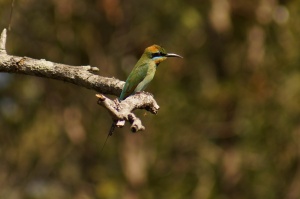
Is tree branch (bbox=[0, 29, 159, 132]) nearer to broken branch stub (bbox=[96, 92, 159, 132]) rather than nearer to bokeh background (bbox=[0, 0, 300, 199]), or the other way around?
broken branch stub (bbox=[96, 92, 159, 132])

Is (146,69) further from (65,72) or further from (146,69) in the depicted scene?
(65,72)

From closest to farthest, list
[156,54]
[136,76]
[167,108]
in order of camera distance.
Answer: [136,76] → [156,54] → [167,108]

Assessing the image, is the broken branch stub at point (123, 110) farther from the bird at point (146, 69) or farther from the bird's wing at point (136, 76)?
the bird at point (146, 69)

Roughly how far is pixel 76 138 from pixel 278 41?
15.0ft

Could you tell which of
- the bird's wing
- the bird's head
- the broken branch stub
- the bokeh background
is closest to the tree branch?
the broken branch stub

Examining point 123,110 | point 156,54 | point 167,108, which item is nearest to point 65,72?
point 123,110

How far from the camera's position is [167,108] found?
46.7 feet

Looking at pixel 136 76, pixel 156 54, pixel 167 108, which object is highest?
pixel 167 108

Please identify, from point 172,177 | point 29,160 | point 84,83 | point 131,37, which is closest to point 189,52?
point 131,37

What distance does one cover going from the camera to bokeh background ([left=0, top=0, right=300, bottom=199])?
14.0 meters

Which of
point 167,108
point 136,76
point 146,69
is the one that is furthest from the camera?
point 167,108

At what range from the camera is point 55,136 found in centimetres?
1523

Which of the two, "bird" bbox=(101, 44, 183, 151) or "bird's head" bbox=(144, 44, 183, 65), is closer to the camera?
"bird" bbox=(101, 44, 183, 151)

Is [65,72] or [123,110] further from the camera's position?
[65,72]
